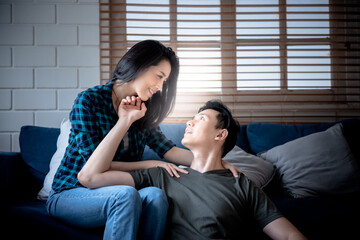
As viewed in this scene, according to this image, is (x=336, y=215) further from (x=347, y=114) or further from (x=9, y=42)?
(x=9, y=42)

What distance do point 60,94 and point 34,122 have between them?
0.32m

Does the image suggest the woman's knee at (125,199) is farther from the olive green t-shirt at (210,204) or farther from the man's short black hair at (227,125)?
the man's short black hair at (227,125)

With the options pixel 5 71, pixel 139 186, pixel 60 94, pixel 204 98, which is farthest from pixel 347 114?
pixel 5 71

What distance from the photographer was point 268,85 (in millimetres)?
2508

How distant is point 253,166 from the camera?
1.74 meters

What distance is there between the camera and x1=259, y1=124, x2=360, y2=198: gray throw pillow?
170cm

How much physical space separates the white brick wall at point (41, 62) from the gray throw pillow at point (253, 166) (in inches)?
52.6

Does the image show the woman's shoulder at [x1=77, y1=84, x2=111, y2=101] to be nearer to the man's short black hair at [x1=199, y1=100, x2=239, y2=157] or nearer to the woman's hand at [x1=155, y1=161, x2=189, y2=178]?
the woman's hand at [x1=155, y1=161, x2=189, y2=178]

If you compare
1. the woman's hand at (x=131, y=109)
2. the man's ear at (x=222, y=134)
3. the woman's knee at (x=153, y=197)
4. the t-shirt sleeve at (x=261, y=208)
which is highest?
the woman's hand at (x=131, y=109)

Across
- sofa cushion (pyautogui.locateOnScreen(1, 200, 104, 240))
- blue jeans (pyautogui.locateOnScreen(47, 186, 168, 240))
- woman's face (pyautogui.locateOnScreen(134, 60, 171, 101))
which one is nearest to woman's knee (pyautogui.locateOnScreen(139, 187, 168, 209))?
blue jeans (pyautogui.locateOnScreen(47, 186, 168, 240))

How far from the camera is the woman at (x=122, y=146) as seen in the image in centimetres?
109

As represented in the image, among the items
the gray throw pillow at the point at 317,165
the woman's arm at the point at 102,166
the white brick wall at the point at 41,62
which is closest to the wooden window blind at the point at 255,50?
the white brick wall at the point at 41,62

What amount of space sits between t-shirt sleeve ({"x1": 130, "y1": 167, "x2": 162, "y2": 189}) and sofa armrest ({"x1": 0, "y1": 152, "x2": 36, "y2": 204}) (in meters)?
0.87

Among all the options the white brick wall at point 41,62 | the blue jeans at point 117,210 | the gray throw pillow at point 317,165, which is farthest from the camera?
→ the white brick wall at point 41,62
